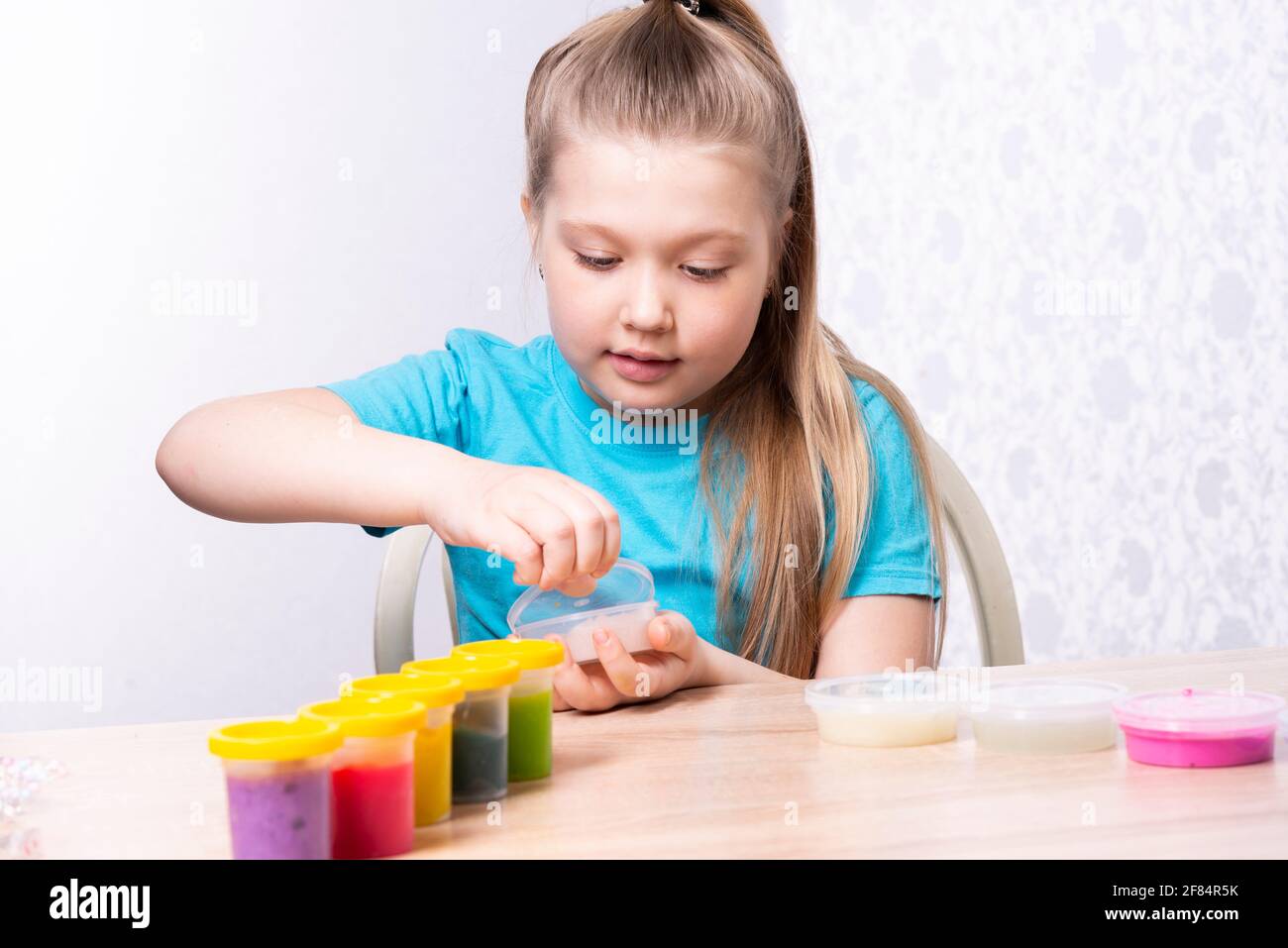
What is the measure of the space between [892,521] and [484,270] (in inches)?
47.5

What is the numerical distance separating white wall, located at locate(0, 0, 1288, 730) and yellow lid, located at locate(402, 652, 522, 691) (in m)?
1.50

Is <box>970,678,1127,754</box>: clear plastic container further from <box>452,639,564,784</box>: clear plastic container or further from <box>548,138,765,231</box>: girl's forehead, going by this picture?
<box>548,138,765,231</box>: girl's forehead

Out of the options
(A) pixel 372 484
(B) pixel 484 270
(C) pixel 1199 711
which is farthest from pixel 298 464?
(B) pixel 484 270

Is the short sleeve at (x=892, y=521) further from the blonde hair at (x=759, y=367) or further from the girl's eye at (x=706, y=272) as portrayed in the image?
the girl's eye at (x=706, y=272)

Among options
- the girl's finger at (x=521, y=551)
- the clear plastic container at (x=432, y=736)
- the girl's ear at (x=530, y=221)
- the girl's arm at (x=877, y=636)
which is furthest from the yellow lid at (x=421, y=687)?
the girl's ear at (x=530, y=221)

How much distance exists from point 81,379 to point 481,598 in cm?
104

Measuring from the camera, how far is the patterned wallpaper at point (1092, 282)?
90.1 inches

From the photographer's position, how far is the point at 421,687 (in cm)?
57

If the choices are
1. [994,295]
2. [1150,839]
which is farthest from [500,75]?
[1150,839]

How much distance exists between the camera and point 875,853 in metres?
0.50

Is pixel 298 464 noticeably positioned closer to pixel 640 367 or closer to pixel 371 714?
pixel 640 367

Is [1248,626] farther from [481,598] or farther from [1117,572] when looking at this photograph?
[481,598]

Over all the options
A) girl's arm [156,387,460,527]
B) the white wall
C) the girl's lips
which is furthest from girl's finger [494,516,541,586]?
the white wall
